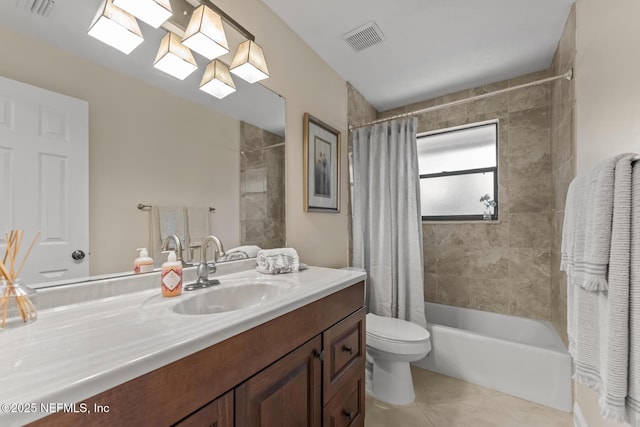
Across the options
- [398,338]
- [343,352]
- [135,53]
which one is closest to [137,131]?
[135,53]

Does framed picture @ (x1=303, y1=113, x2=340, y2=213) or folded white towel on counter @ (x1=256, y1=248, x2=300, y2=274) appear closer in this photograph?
folded white towel on counter @ (x1=256, y1=248, x2=300, y2=274)

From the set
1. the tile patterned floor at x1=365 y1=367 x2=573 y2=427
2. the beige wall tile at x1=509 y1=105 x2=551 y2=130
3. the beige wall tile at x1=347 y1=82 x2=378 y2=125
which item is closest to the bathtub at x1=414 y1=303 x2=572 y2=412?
the tile patterned floor at x1=365 y1=367 x2=573 y2=427

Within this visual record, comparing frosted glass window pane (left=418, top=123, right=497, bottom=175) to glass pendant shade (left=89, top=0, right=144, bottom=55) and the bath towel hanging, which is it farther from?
glass pendant shade (left=89, top=0, right=144, bottom=55)

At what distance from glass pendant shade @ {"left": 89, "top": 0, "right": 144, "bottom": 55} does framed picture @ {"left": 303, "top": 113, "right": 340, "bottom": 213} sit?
3.36ft

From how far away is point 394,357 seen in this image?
65.9 inches

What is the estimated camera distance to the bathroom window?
247cm

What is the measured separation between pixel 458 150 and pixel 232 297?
251cm

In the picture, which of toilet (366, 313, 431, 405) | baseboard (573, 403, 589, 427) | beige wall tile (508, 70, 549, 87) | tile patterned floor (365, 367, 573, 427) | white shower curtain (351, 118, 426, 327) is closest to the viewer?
baseboard (573, 403, 589, 427)

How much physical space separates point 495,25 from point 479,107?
2.69ft

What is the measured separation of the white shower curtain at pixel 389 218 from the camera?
2.11 meters

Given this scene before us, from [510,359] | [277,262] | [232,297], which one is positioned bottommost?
[510,359]

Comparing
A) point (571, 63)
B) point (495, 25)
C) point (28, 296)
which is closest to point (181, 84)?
point (28, 296)

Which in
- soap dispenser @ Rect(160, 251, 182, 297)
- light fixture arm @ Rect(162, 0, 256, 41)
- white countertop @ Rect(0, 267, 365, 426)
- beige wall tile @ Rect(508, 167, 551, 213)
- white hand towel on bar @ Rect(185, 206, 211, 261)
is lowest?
white countertop @ Rect(0, 267, 365, 426)

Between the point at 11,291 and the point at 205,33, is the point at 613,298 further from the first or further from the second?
the point at 205,33
